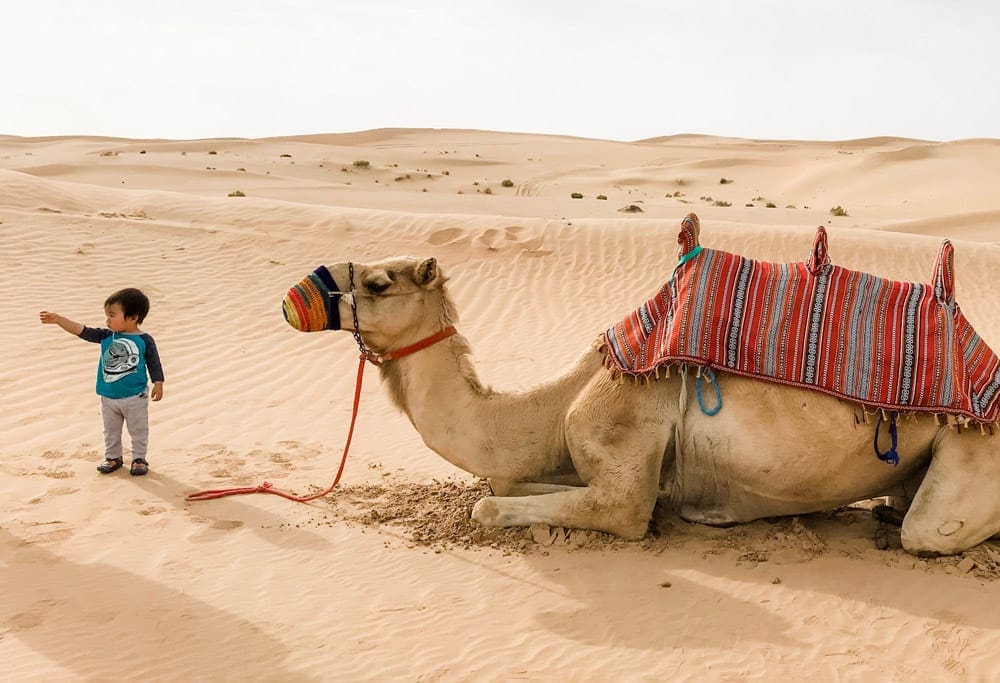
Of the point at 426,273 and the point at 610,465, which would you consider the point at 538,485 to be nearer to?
the point at 610,465

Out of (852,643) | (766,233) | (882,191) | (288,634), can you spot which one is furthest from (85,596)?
(882,191)

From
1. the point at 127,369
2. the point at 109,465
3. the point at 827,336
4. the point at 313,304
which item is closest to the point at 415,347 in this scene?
the point at 313,304

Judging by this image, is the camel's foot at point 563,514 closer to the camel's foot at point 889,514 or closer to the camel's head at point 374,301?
the camel's head at point 374,301

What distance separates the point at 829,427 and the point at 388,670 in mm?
2505

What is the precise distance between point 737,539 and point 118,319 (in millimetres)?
4413

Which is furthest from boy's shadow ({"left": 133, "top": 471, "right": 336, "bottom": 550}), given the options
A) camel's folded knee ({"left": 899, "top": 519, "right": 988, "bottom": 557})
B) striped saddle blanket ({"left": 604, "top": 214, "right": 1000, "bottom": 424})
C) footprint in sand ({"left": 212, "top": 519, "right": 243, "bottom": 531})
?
camel's folded knee ({"left": 899, "top": 519, "right": 988, "bottom": 557})

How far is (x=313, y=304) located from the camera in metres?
5.07

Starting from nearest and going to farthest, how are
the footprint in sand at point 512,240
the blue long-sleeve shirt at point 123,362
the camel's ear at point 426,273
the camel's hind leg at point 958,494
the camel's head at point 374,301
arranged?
the camel's hind leg at point 958,494, the camel's head at point 374,301, the camel's ear at point 426,273, the blue long-sleeve shirt at point 123,362, the footprint in sand at point 512,240

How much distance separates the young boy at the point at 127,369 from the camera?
6.69 meters

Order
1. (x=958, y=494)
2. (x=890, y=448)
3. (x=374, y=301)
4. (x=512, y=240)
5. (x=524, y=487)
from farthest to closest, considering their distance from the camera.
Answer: (x=512, y=240)
(x=524, y=487)
(x=374, y=301)
(x=890, y=448)
(x=958, y=494)

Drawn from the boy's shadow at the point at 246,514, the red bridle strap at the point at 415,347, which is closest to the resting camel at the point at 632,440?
the red bridle strap at the point at 415,347

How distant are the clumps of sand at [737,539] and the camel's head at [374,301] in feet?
3.93

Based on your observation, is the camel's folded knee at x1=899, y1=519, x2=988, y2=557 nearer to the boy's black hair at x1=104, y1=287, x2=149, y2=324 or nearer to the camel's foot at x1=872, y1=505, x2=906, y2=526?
the camel's foot at x1=872, y1=505, x2=906, y2=526

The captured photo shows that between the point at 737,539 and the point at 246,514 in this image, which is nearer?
the point at 737,539
